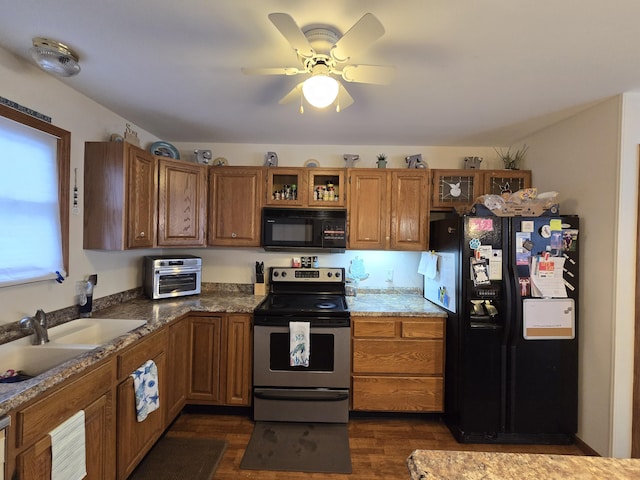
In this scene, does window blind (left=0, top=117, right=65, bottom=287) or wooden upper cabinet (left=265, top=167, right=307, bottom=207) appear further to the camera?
wooden upper cabinet (left=265, top=167, right=307, bottom=207)

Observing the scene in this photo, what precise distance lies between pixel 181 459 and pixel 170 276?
1.40 meters

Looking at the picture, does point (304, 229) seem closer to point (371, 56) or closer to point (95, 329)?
point (371, 56)

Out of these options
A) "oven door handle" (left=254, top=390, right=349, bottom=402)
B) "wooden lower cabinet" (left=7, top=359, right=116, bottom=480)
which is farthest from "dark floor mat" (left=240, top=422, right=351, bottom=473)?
"wooden lower cabinet" (left=7, top=359, right=116, bottom=480)

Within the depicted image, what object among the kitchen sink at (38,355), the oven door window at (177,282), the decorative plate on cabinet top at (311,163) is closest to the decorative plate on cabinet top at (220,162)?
the decorative plate on cabinet top at (311,163)

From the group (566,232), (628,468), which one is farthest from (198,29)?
(566,232)

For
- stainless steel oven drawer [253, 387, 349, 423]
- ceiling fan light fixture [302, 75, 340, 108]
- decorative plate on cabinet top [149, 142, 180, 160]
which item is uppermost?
decorative plate on cabinet top [149, 142, 180, 160]

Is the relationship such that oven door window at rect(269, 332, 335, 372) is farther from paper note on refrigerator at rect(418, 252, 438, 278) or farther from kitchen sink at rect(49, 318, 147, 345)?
paper note on refrigerator at rect(418, 252, 438, 278)

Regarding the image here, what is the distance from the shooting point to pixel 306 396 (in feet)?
7.95

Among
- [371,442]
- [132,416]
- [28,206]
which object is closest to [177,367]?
[132,416]

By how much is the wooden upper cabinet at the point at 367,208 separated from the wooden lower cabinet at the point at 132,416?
1768mm

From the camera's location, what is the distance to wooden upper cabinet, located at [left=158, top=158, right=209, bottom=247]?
257cm

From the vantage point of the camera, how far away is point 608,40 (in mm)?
1440

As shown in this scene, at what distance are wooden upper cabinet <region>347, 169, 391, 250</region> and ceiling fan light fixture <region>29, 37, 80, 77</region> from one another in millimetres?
2034

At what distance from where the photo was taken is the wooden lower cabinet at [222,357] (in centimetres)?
249
